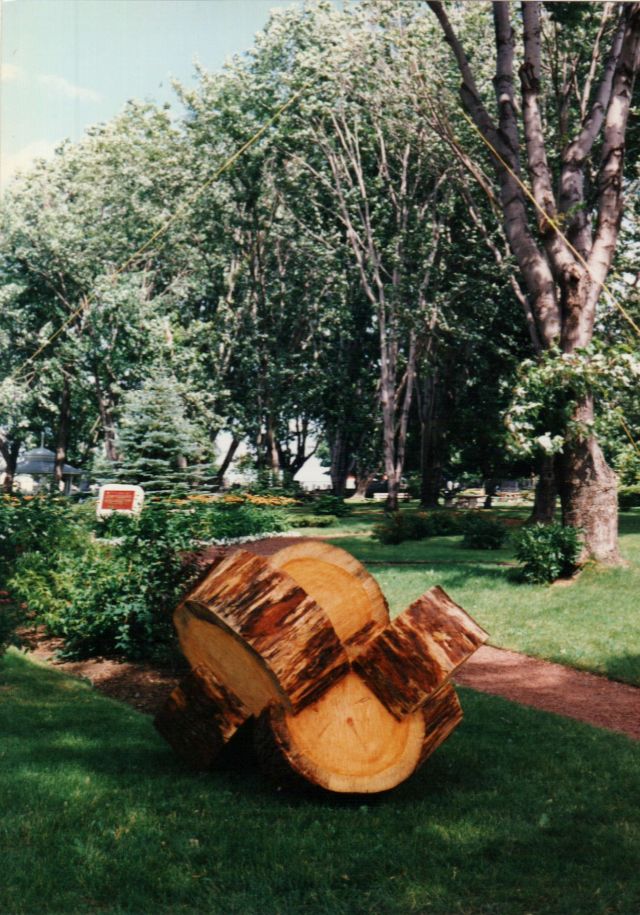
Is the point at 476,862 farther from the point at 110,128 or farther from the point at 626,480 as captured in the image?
the point at 110,128

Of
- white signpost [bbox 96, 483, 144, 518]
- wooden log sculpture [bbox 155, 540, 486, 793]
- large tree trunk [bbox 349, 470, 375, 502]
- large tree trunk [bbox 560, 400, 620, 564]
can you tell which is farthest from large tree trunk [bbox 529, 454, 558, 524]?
large tree trunk [bbox 349, 470, 375, 502]

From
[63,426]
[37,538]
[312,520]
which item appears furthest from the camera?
[63,426]

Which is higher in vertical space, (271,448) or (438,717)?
(271,448)

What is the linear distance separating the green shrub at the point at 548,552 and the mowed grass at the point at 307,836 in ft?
21.4

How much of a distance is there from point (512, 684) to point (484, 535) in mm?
8893

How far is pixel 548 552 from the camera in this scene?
37.8 ft

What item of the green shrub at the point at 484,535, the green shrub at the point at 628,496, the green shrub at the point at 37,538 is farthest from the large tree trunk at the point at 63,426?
the green shrub at the point at 628,496

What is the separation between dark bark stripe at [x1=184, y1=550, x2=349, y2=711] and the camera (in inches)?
148

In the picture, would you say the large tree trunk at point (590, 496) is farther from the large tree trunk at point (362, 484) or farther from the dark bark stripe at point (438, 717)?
the large tree trunk at point (362, 484)

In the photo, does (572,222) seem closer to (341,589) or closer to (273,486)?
(341,589)

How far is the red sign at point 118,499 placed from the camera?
1365cm

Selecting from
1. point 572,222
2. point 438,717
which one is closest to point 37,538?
point 438,717

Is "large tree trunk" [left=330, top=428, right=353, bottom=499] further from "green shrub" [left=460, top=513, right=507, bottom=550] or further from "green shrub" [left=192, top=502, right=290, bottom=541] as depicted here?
"green shrub" [left=460, top=513, right=507, bottom=550]

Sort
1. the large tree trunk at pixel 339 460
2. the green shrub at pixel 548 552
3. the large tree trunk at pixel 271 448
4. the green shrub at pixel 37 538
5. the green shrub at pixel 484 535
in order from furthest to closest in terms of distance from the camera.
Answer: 1. the large tree trunk at pixel 339 460
2. the large tree trunk at pixel 271 448
3. the green shrub at pixel 484 535
4. the green shrub at pixel 548 552
5. the green shrub at pixel 37 538
